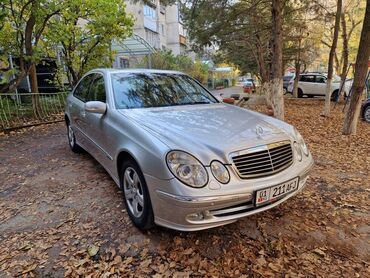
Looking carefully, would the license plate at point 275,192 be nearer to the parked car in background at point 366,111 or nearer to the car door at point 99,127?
the car door at point 99,127

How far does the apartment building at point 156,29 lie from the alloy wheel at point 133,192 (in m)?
16.6

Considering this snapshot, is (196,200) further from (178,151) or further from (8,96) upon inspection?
(8,96)

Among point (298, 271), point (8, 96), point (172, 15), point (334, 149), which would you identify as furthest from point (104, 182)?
point (172, 15)

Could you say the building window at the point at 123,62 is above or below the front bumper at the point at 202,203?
above

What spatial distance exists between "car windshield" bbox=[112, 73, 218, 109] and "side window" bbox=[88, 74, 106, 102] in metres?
0.21

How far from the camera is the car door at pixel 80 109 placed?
442 centimetres

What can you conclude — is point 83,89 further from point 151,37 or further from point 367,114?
point 151,37

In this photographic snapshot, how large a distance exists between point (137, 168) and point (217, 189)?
2.60 ft

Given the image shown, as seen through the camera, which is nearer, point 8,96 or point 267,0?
point 8,96

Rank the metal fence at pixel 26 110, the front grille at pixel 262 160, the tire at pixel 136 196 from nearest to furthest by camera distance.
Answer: the front grille at pixel 262 160, the tire at pixel 136 196, the metal fence at pixel 26 110

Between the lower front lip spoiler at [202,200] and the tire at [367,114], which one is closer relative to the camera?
the lower front lip spoiler at [202,200]

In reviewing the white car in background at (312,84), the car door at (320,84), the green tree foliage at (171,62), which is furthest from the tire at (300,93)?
the green tree foliage at (171,62)

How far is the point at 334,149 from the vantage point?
5793 millimetres

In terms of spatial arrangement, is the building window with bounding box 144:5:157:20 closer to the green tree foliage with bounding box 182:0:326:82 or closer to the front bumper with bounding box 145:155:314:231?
the green tree foliage with bounding box 182:0:326:82
